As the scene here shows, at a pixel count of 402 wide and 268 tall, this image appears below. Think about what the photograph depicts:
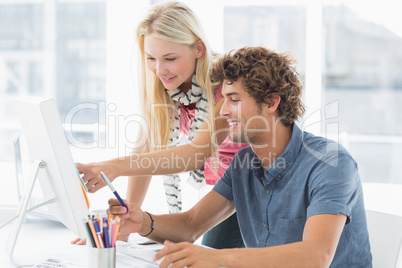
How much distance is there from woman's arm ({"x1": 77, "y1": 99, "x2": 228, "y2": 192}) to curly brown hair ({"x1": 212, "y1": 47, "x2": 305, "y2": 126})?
263mm

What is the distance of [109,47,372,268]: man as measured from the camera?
3.82 ft

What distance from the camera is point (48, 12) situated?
4402 mm

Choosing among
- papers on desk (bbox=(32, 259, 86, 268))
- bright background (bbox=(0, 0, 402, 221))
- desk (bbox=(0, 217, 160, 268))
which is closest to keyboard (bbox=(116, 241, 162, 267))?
desk (bbox=(0, 217, 160, 268))

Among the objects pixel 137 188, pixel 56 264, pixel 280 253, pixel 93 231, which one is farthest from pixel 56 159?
pixel 137 188

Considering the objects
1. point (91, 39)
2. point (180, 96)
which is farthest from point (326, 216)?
point (91, 39)

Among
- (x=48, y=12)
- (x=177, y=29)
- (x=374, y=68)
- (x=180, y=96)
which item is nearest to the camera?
(x=177, y=29)

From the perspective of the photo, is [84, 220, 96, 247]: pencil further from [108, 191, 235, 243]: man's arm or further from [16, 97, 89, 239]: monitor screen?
[108, 191, 235, 243]: man's arm

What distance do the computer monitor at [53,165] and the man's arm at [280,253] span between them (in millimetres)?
207

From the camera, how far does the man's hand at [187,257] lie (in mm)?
931

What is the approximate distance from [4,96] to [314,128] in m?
3.09

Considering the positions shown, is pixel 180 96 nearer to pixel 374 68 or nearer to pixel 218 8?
pixel 218 8

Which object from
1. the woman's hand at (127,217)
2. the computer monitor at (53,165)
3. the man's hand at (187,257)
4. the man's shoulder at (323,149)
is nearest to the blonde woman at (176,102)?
the woman's hand at (127,217)

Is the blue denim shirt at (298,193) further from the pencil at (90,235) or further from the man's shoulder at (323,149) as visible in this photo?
the pencil at (90,235)

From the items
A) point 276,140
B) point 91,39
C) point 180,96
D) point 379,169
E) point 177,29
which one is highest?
point 91,39
